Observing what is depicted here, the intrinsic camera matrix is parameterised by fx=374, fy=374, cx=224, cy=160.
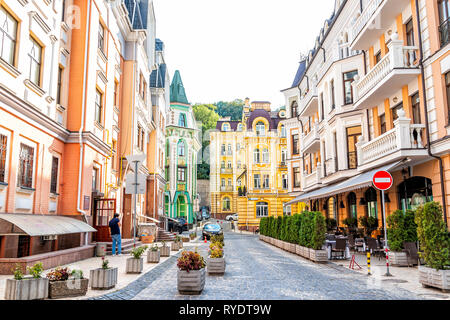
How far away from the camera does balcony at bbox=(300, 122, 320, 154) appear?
27594 millimetres

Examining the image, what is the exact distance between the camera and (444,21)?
1315 cm

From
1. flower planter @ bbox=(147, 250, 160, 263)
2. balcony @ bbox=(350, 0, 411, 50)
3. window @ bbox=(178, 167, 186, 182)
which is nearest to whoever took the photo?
flower planter @ bbox=(147, 250, 160, 263)

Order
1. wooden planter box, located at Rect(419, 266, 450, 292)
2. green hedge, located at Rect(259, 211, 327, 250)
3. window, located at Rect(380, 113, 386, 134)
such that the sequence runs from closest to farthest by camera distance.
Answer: wooden planter box, located at Rect(419, 266, 450, 292), green hedge, located at Rect(259, 211, 327, 250), window, located at Rect(380, 113, 386, 134)

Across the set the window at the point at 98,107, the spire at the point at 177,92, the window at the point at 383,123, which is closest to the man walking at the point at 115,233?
the window at the point at 98,107

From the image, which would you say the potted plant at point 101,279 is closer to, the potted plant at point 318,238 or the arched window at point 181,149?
the potted plant at point 318,238

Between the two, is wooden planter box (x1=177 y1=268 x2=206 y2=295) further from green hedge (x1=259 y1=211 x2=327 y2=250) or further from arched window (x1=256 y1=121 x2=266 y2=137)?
arched window (x1=256 y1=121 x2=266 y2=137)

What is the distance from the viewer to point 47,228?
11.1 meters

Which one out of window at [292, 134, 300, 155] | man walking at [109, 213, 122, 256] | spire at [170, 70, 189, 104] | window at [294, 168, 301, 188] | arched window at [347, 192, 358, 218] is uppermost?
spire at [170, 70, 189, 104]

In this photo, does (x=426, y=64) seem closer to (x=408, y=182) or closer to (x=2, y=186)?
(x=408, y=182)

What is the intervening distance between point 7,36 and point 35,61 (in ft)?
5.84

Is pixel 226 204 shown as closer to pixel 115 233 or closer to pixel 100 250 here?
pixel 115 233

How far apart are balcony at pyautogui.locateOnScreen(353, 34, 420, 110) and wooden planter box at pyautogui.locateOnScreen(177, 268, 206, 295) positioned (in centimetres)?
1176

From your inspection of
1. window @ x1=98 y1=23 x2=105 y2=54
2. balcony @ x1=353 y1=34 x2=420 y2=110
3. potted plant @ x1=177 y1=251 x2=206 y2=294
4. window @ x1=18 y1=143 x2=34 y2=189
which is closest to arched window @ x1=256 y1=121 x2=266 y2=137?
balcony @ x1=353 y1=34 x2=420 y2=110
